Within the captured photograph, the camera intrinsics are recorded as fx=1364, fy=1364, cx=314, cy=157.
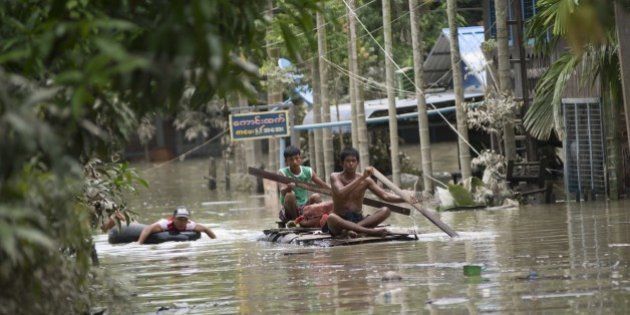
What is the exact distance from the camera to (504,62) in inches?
1045

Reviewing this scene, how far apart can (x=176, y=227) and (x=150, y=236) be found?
0.42 metres

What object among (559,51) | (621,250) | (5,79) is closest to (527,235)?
(621,250)

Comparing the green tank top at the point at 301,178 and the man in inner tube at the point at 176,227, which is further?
the man in inner tube at the point at 176,227

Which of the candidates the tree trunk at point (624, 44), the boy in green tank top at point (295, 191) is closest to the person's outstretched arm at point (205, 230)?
the boy in green tank top at point (295, 191)

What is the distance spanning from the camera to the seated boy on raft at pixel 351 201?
671 inches

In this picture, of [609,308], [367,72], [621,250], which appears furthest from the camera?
[367,72]

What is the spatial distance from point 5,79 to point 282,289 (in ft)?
20.7

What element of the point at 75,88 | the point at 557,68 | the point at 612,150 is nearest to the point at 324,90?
the point at 557,68

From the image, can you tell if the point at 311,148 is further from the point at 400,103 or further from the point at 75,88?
the point at 75,88

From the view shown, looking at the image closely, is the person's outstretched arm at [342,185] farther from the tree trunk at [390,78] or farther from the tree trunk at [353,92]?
the tree trunk at [353,92]

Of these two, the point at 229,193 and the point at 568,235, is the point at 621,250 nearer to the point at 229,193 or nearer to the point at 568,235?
the point at 568,235

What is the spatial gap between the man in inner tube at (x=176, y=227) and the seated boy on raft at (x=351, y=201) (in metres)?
3.47

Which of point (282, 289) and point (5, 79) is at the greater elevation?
point (5, 79)

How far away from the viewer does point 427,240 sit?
1723 centimetres
